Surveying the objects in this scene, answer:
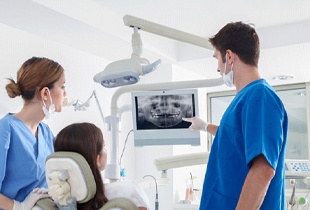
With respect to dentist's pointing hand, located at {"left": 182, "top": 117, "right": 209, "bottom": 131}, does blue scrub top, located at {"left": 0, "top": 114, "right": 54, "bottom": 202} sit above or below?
below

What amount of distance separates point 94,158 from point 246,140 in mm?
508

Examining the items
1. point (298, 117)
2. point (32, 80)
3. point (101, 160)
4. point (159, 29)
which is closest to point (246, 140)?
point (101, 160)

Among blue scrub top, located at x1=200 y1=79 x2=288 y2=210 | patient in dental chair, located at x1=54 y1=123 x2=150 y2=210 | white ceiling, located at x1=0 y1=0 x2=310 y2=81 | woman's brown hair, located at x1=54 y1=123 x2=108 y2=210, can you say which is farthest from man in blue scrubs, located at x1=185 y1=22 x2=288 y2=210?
white ceiling, located at x1=0 y1=0 x2=310 y2=81

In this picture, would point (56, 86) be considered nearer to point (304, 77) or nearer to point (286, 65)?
point (286, 65)

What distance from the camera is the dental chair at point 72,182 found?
4.25 feet

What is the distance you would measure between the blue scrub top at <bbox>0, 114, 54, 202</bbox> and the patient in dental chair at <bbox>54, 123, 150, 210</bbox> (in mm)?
379

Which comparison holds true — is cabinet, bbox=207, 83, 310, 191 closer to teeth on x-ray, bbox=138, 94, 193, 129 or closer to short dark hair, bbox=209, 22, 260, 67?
teeth on x-ray, bbox=138, 94, 193, 129

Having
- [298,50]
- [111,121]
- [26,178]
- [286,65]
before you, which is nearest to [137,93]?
[111,121]

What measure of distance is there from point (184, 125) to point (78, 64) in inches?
61.6

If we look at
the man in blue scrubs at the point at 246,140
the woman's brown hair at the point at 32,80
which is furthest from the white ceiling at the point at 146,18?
the man in blue scrubs at the point at 246,140

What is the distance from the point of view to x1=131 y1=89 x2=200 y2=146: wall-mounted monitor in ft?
6.53

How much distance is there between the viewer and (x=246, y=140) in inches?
53.4

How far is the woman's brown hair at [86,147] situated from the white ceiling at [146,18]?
4.30 feet

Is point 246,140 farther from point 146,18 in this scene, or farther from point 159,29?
point 146,18
